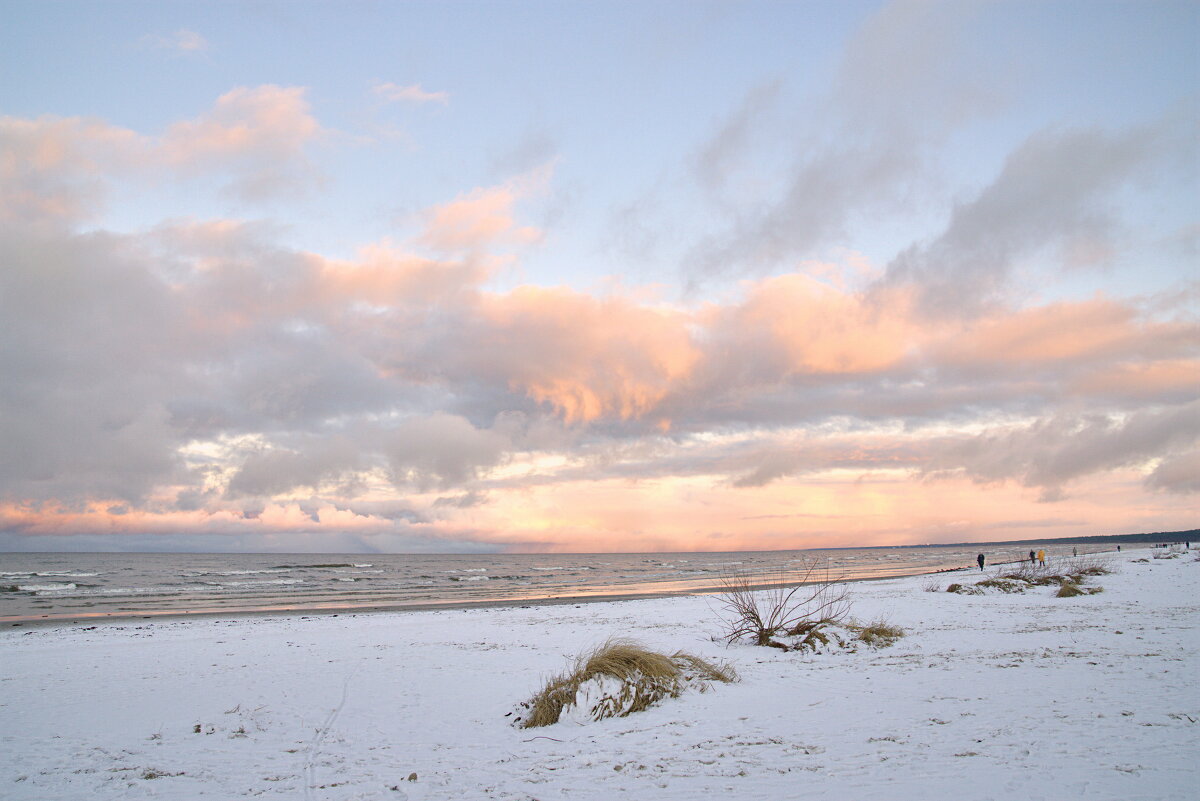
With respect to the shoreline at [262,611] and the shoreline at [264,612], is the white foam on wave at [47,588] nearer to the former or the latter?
the shoreline at [262,611]

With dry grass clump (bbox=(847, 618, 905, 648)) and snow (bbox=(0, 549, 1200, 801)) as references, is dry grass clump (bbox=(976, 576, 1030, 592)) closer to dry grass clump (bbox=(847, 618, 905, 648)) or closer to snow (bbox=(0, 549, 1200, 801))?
snow (bbox=(0, 549, 1200, 801))

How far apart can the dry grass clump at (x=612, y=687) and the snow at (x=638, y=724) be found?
0.85 ft

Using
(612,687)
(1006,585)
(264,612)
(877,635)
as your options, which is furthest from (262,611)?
(1006,585)

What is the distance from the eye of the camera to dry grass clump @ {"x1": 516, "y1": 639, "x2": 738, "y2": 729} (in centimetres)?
921

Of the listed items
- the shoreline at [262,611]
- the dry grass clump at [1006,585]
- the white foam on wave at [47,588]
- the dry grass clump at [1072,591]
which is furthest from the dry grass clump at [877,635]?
the white foam on wave at [47,588]

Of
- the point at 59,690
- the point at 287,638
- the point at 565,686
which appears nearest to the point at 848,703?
the point at 565,686

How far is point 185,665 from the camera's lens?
49.2 feet

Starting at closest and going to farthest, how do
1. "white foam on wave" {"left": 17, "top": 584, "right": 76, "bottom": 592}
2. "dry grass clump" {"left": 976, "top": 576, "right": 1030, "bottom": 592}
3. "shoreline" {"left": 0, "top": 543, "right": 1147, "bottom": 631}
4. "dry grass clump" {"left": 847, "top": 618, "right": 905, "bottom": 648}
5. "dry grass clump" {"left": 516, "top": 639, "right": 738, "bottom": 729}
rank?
"dry grass clump" {"left": 516, "top": 639, "right": 738, "bottom": 729} → "dry grass clump" {"left": 847, "top": 618, "right": 905, "bottom": 648} → "shoreline" {"left": 0, "top": 543, "right": 1147, "bottom": 631} → "dry grass clump" {"left": 976, "top": 576, "right": 1030, "bottom": 592} → "white foam on wave" {"left": 17, "top": 584, "right": 76, "bottom": 592}

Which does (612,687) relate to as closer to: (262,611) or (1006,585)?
(1006,585)

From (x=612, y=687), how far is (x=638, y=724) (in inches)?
29.4

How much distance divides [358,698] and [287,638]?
34.1 feet

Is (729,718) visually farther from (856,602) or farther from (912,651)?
(856,602)

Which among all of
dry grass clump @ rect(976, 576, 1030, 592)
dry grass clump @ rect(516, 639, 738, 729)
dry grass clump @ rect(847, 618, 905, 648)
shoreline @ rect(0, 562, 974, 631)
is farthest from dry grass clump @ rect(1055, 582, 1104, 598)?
dry grass clump @ rect(516, 639, 738, 729)

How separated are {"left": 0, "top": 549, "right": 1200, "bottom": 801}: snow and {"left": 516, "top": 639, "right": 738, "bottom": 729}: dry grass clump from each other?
26 centimetres
